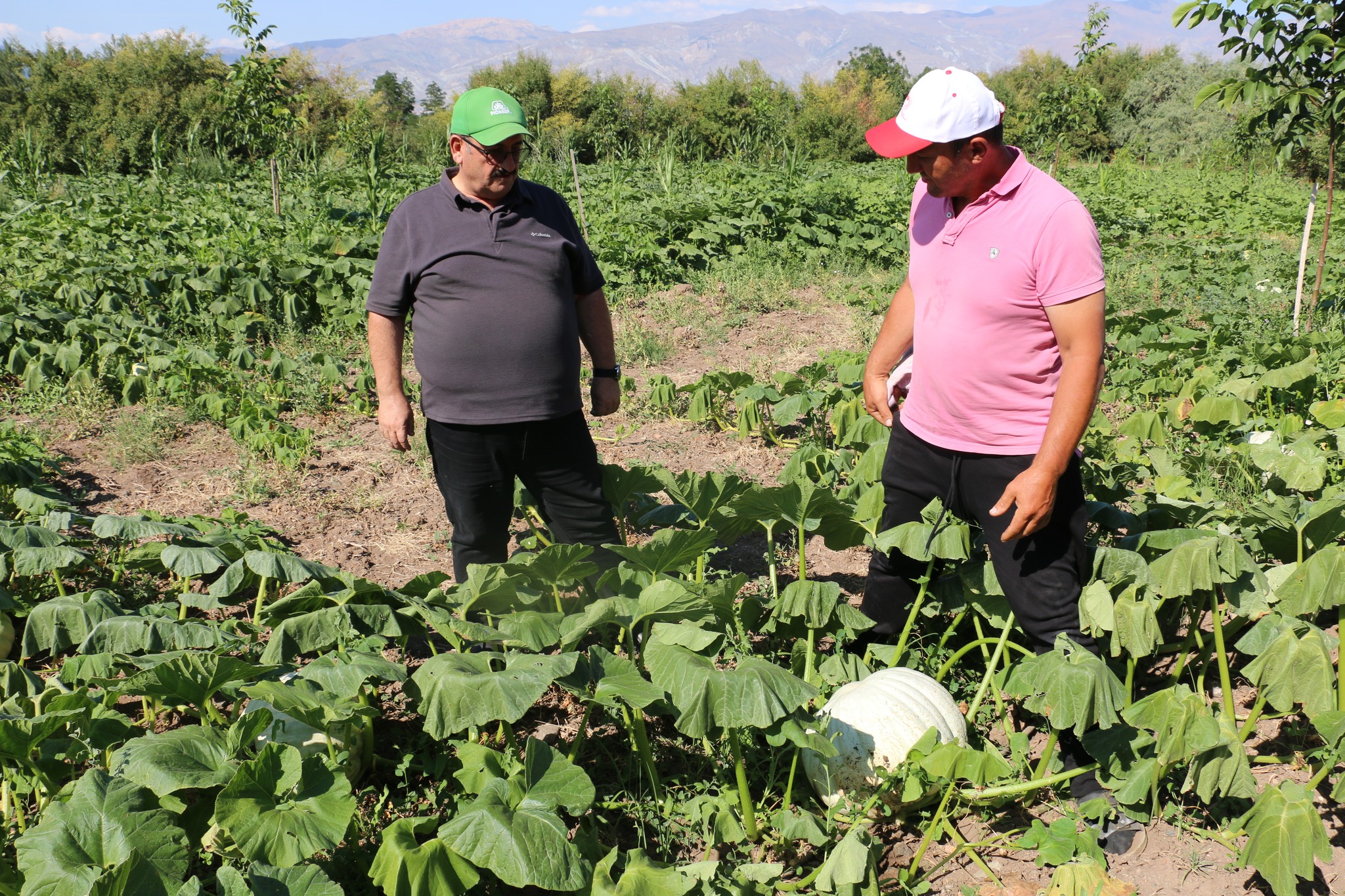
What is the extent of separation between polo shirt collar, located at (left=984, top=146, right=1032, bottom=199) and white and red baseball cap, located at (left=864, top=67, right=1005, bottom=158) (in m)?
0.12

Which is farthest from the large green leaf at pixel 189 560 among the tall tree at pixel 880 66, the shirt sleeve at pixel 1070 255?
the tall tree at pixel 880 66

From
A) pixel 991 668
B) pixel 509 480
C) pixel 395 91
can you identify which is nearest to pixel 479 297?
pixel 509 480

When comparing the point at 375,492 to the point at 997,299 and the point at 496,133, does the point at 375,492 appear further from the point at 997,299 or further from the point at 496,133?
the point at 997,299

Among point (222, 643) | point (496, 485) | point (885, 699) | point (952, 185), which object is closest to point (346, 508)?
point (496, 485)

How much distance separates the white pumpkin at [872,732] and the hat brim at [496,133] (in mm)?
1818

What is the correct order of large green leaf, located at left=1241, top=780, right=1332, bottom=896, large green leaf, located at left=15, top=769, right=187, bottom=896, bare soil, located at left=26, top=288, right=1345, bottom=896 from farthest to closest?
1. bare soil, located at left=26, top=288, right=1345, bottom=896
2. large green leaf, located at left=1241, top=780, right=1332, bottom=896
3. large green leaf, located at left=15, top=769, right=187, bottom=896

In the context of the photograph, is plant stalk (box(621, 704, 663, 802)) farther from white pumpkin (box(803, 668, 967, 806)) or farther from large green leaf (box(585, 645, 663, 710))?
white pumpkin (box(803, 668, 967, 806))

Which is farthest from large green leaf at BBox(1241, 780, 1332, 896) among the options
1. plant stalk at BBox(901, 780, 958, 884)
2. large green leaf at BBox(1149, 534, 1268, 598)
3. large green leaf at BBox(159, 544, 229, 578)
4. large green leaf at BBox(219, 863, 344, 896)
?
large green leaf at BBox(159, 544, 229, 578)

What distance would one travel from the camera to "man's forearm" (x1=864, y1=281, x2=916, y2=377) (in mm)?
2840

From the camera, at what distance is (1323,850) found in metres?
1.99

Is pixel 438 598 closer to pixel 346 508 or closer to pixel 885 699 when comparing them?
pixel 885 699

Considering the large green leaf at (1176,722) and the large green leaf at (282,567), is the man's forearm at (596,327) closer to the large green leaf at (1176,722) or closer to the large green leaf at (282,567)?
the large green leaf at (282,567)

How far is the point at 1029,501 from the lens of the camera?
230 cm

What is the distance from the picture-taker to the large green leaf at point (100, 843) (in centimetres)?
161
